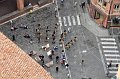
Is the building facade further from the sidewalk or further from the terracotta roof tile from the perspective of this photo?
the terracotta roof tile

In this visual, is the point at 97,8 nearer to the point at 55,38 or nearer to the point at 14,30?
the point at 55,38

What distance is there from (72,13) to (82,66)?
1350cm

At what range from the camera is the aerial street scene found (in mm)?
58719

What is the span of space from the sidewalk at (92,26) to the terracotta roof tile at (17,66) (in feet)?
94.3

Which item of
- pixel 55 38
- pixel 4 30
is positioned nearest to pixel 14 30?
pixel 4 30

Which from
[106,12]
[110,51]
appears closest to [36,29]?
[106,12]

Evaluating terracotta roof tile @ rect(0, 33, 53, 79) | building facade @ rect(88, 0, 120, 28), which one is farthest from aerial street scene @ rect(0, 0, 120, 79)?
terracotta roof tile @ rect(0, 33, 53, 79)

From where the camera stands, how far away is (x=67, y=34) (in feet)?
211

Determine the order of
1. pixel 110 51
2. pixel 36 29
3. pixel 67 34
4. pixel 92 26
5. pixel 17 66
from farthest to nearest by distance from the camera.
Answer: pixel 92 26, pixel 36 29, pixel 67 34, pixel 110 51, pixel 17 66

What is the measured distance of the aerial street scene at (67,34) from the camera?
58.7 metres

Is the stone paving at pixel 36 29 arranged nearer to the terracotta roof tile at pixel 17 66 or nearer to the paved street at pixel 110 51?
the paved street at pixel 110 51

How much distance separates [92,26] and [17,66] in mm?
31643

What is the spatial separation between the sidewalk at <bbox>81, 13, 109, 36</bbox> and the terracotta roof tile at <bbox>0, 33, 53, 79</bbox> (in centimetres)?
2875

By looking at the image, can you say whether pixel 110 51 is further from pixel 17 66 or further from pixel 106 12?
pixel 17 66
